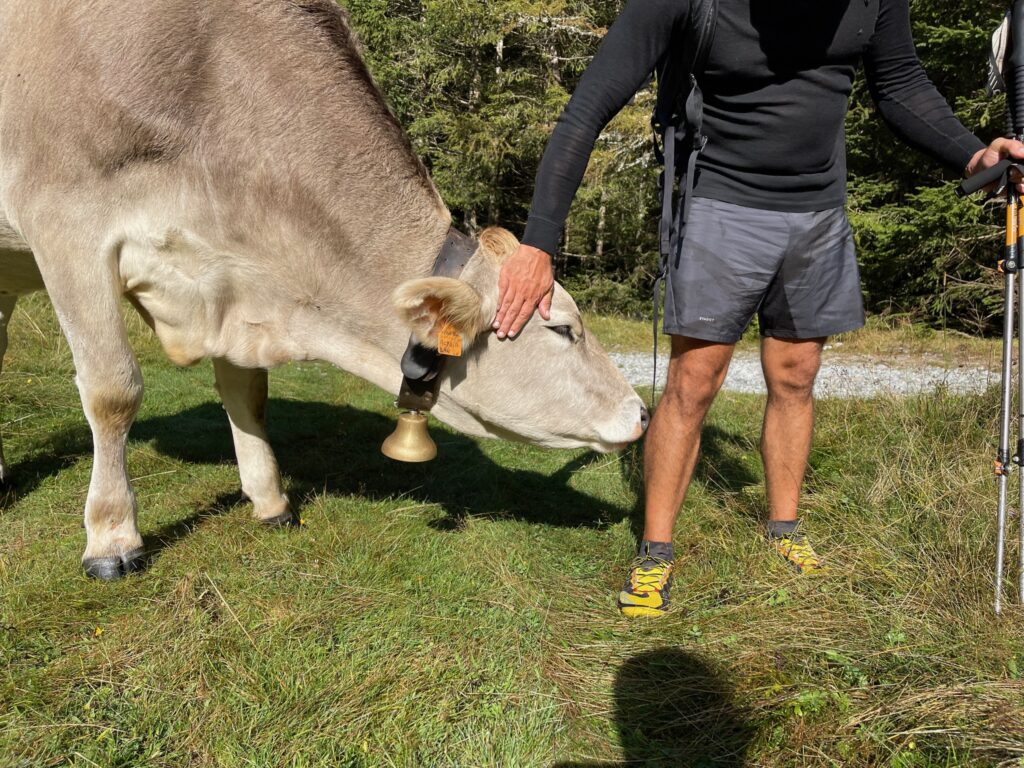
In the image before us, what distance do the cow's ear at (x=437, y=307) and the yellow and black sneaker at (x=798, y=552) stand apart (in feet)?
5.57

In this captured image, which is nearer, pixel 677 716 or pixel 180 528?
pixel 677 716

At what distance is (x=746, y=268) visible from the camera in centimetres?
331

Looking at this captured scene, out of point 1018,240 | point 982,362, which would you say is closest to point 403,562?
point 1018,240

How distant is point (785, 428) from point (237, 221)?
2.70 metres

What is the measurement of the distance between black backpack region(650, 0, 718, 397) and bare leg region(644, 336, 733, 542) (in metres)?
0.30

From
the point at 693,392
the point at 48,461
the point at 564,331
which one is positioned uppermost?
the point at 564,331

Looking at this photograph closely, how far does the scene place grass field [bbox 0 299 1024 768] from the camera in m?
2.38

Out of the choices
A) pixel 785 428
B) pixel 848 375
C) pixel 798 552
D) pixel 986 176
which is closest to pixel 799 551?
pixel 798 552

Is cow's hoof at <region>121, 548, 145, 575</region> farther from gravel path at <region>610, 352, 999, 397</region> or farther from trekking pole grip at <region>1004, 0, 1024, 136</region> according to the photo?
gravel path at <region>610, 352, 999, 397</region>

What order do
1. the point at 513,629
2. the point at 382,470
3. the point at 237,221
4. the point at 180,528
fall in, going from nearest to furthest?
the point at 513,629, the point at 237,221, the point at 180,528, the point at 382,470

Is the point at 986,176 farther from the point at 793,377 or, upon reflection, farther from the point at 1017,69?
the point at 793,377

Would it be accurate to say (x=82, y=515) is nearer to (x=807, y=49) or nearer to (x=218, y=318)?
(x=218, y=318)

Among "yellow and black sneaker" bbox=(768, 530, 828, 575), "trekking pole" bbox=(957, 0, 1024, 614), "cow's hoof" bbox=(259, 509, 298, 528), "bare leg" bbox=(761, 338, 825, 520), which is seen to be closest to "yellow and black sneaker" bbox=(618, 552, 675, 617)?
"yellow and black sneaker" bbox=(768, 530, 828, 575)

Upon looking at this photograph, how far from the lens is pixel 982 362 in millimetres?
9688
